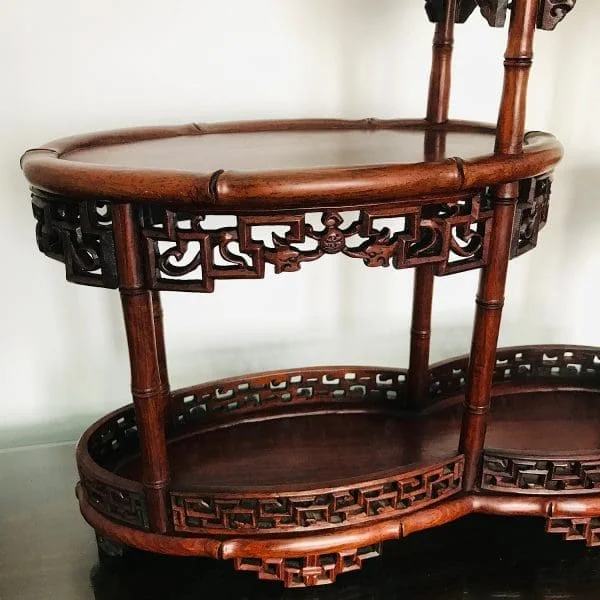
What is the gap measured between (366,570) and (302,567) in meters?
0.14

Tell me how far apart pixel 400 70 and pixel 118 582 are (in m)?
0.96

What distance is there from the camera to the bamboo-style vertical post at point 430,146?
1.03 meters

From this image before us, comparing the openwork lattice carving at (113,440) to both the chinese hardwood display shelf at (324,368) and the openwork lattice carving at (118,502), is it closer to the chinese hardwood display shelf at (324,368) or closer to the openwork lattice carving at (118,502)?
the chinese hardwood display shelf at (324,368)

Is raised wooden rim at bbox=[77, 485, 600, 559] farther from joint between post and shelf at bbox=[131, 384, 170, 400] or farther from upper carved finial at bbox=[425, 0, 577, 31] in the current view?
upper carved finial at bbox=[425, 0, 577, 31]

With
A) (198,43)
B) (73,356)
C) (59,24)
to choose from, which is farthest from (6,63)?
(73,356)

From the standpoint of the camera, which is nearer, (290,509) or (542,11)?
(542,11)

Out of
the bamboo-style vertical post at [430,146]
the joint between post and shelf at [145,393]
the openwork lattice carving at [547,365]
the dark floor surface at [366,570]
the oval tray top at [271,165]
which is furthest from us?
the openwork lattice carving at [547,365]

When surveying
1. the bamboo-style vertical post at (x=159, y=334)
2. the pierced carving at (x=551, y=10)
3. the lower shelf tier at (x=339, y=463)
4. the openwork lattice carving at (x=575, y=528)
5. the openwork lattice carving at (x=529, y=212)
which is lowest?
the openwork lattice carving at (x=575, y=528)

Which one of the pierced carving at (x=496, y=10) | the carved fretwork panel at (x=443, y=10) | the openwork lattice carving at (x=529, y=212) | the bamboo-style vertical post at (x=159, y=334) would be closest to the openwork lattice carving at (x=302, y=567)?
the bamboo-style vertical post at (x=159, y=334)

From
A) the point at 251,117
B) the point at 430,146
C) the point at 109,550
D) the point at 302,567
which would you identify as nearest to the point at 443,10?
the point at 430,146

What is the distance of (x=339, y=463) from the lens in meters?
1.05

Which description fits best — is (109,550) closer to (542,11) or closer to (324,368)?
(324,368)

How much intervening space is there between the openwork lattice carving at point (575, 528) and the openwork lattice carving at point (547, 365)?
1.07 ft

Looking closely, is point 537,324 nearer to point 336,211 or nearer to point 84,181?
point 336,211
